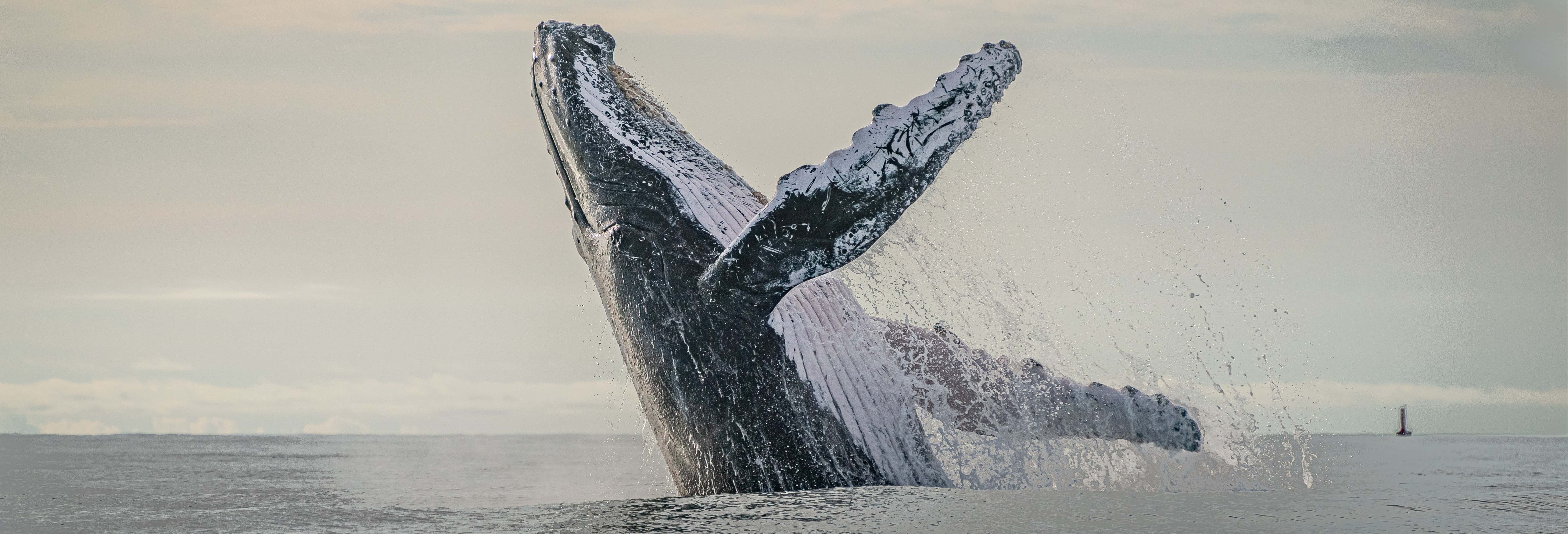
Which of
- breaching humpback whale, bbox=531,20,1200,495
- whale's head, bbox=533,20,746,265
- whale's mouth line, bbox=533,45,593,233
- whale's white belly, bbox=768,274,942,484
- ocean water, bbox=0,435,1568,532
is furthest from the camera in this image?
whale's mouth line, bbox=533,45,593,233

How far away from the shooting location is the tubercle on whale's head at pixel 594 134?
5.31 metres

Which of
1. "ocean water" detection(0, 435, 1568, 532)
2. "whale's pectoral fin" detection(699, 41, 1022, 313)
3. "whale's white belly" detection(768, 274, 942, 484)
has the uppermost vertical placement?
"whale's pectoral fin" detection(699, 41, 1022, 313)

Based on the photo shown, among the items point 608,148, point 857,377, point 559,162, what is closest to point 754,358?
point 857,377

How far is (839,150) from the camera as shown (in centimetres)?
407

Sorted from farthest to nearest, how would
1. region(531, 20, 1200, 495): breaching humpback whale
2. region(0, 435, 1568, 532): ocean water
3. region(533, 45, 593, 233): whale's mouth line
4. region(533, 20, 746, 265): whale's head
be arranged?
region(533, 45, 593, 233): whale's mouth line < region(533, 20, 746, 265): whale's head < region(531, 20, 1200, 495): breaching humpback whale < region(0, 435, 1568, 532): ocean water

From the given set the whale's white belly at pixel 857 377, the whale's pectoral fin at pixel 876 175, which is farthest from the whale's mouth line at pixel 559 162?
the whale's pectoral fin at pixel 876 175

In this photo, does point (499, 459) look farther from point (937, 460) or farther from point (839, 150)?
point (839, 150)

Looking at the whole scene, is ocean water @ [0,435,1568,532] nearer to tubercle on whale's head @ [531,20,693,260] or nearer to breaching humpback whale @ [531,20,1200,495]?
breaching humpback whale @ [531,20,1200,495]

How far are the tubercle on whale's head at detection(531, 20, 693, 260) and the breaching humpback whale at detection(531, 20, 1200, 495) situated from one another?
1 centimetres

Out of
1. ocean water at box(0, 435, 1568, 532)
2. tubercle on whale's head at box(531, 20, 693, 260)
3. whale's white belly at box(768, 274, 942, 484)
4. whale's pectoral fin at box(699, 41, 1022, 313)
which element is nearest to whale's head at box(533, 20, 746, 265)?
tubercle on whale's head at box(531, 20, 693, 260)

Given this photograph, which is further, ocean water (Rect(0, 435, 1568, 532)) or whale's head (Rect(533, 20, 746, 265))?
whale's head (Rect(533, 20, 746, 265))

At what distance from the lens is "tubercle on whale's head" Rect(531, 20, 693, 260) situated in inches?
209

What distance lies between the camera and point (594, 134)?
18.2 feet

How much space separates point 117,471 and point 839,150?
10723 mm
